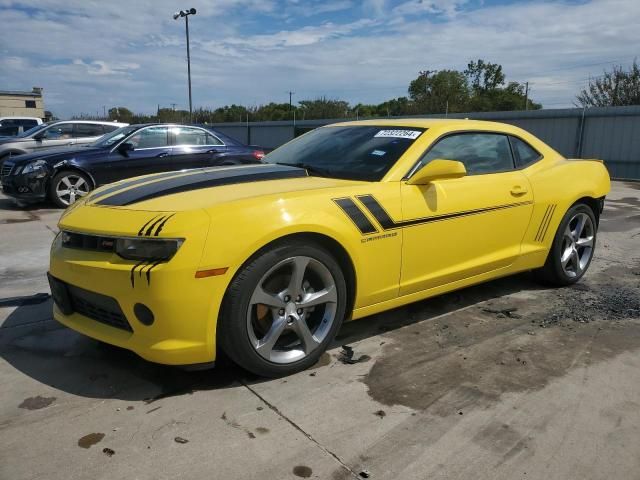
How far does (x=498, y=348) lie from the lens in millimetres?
3434

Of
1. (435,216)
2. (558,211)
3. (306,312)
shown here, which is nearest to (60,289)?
(306,312)

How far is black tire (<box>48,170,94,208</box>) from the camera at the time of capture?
867cm

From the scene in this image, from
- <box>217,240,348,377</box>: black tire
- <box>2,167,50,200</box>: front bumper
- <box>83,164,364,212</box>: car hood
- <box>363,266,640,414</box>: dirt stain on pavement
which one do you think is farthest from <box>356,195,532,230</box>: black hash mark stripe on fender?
<box>2,167,50,200</box>: front bumper

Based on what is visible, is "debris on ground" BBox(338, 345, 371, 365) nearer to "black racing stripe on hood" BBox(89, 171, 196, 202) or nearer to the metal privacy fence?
"black racing stripe on hood" BBox(89, 171, 196, 202)

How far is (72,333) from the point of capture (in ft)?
11.8

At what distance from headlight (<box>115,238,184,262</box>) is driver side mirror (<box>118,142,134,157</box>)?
675cm

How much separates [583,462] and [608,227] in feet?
20.6

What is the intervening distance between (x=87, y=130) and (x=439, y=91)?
34561 millimetres

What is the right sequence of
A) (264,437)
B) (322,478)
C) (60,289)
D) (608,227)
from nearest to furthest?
(322,478) < (264,437) < (60,289) < (608,227)

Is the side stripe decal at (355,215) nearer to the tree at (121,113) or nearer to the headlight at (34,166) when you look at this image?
the headlight at (34,166)

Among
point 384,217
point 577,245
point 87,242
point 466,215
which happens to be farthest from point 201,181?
point 577,245

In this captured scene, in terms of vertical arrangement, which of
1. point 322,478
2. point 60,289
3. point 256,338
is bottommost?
point 322,478

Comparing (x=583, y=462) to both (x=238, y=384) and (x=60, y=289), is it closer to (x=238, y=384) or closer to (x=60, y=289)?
(x=238, y=384)

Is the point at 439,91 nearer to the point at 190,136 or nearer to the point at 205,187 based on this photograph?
the point at 190,136
